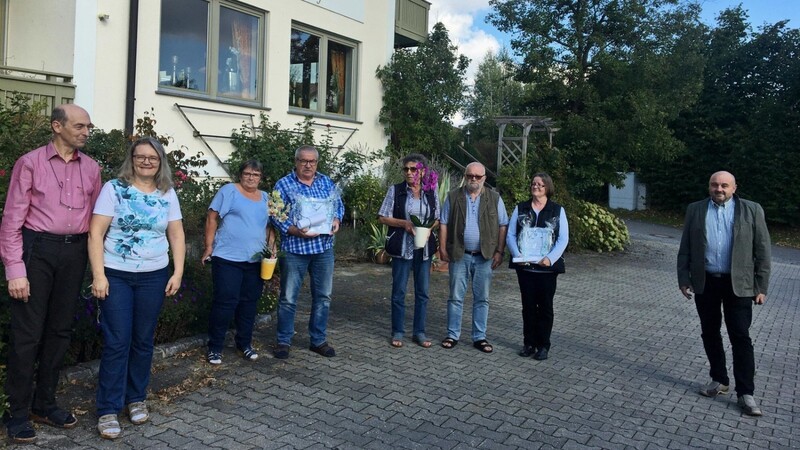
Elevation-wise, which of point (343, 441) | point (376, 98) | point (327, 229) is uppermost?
point (376, 98)

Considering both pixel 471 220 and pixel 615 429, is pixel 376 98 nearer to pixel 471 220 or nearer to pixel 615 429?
pixel 471 220

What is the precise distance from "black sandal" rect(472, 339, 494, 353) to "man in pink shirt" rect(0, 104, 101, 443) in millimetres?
3709

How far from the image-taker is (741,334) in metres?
5.32

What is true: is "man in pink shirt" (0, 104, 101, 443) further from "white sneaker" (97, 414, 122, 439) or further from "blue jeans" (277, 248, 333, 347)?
"blue jeans" (277, 248, 333, 347)

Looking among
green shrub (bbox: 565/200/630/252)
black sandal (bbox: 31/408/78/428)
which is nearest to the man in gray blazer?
black sandal (bbox: 31/408/78/428)

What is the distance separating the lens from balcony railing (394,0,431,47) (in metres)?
15.5

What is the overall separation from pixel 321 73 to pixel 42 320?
34.0ft

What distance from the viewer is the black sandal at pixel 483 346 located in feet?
21.2

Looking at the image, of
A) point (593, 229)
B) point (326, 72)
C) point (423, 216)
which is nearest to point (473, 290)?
point (423, 216)

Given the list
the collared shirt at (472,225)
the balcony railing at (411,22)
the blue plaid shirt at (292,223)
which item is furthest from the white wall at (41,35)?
the balcony railing at (411,22)

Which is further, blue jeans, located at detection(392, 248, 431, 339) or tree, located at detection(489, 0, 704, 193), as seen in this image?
tree, located at detection(489, 0, 704, 193)

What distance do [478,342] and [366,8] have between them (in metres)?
10.1

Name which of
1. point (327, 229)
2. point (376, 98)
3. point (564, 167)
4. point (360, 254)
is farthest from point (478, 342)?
point (564, 167)

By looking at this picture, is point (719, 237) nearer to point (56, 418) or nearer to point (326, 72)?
point (56, 418)
